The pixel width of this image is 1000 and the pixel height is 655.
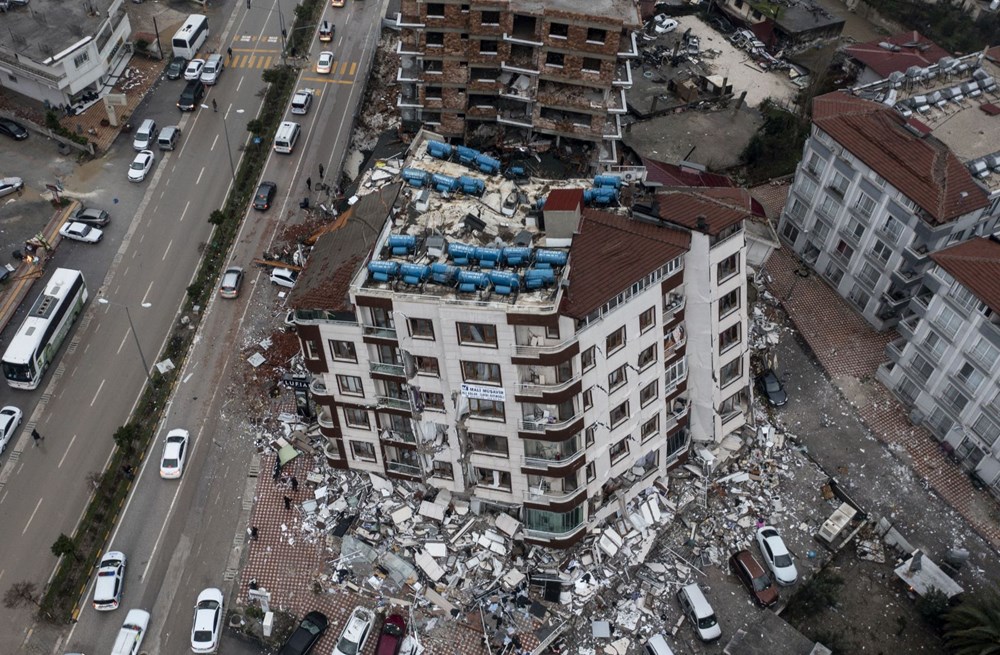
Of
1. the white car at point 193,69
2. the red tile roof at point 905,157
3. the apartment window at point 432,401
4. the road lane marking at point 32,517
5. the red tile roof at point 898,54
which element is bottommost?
the road lane marking at point 32,517

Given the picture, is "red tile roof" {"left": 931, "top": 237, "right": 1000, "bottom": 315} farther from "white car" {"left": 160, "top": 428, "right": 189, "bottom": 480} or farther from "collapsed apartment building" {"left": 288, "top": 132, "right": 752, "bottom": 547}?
"white car" {"left": 160, "top": 428, "right": 189, "bottom": 480}

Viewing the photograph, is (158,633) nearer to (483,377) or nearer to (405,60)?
(483,377)

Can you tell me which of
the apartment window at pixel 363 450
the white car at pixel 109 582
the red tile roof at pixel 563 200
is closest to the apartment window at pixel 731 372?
the red tile roof at pixel 563 200

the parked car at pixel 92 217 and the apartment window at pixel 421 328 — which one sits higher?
the apartment window at pixel 421 328

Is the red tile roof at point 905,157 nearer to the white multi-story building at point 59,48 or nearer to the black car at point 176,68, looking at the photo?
the black car at point 176,68

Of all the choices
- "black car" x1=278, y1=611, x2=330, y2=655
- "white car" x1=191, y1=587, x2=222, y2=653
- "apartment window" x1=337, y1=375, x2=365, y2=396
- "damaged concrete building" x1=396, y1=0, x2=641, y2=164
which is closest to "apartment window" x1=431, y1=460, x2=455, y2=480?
"apartment window" x1=337, y1=375, x2=365, y2=396

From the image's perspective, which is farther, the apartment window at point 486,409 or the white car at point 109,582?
the white car at point 109,582

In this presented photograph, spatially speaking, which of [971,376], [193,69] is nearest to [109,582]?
[193,69]
